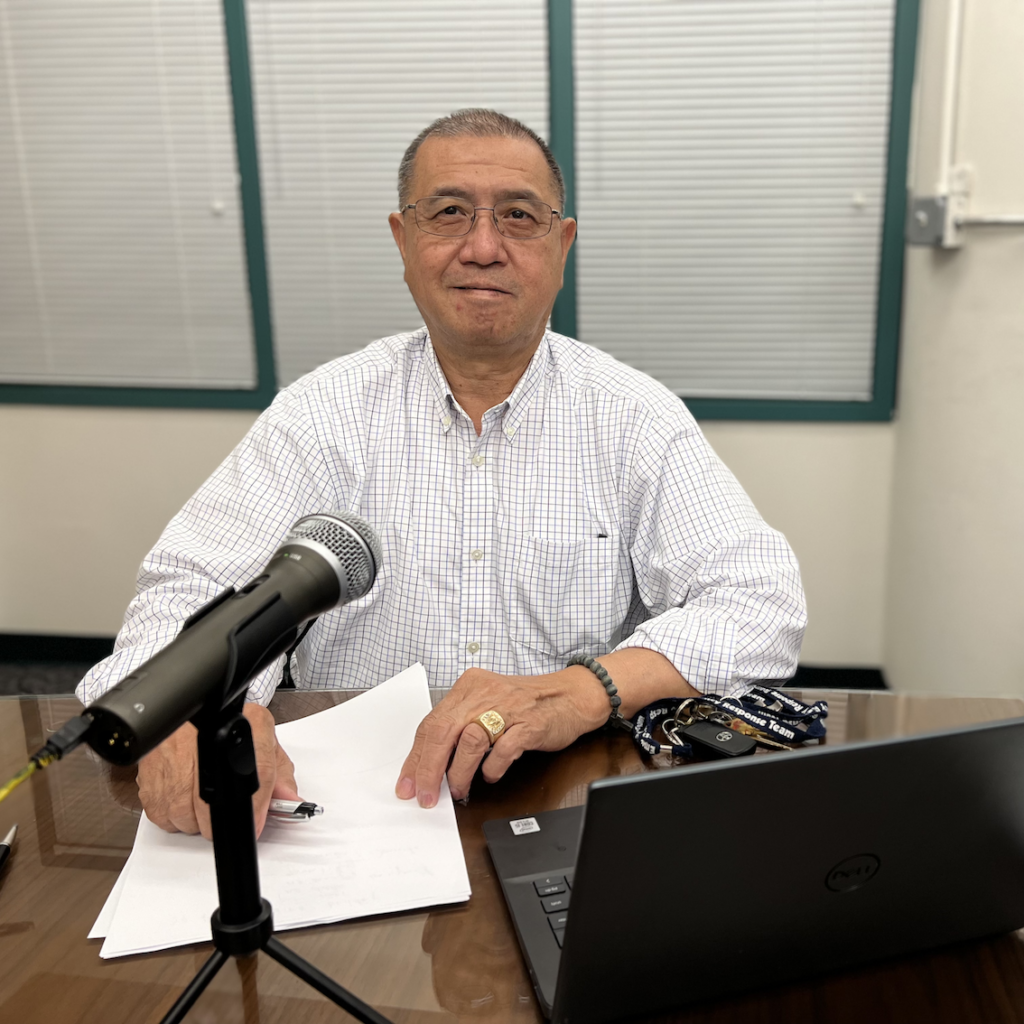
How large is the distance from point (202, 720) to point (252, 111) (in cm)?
271

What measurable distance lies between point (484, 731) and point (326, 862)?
0.71 ft

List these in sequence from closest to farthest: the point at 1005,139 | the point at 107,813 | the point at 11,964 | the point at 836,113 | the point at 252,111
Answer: the point at 11,964 < the point at 107,813 < the point at 1005,139 < the point at 836,113 < the point at 252,111

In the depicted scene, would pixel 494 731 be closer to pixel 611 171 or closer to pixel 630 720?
pixel 630 720

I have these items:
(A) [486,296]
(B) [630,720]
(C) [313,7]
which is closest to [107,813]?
(B) [630,720]

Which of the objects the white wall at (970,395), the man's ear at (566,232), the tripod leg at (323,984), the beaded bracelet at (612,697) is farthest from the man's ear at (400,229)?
the white wall at (970,395)

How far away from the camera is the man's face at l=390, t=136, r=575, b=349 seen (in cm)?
153

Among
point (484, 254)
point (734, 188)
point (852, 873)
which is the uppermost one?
point (734, 188)

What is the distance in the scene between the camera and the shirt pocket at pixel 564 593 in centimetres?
157

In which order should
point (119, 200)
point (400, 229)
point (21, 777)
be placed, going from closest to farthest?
point (21, 777) → point (400, 229) → point (119, 200)

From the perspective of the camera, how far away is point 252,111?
116 inches

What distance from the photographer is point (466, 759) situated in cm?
104

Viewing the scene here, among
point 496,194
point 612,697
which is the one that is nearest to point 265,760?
point 612,697

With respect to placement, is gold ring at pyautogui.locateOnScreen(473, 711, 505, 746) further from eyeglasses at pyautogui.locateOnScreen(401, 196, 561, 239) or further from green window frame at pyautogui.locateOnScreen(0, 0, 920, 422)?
green window frame at pyautogui.locateOnScreen(0, 0, 920, 422)

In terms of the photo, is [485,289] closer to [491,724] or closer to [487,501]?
[487,501]
